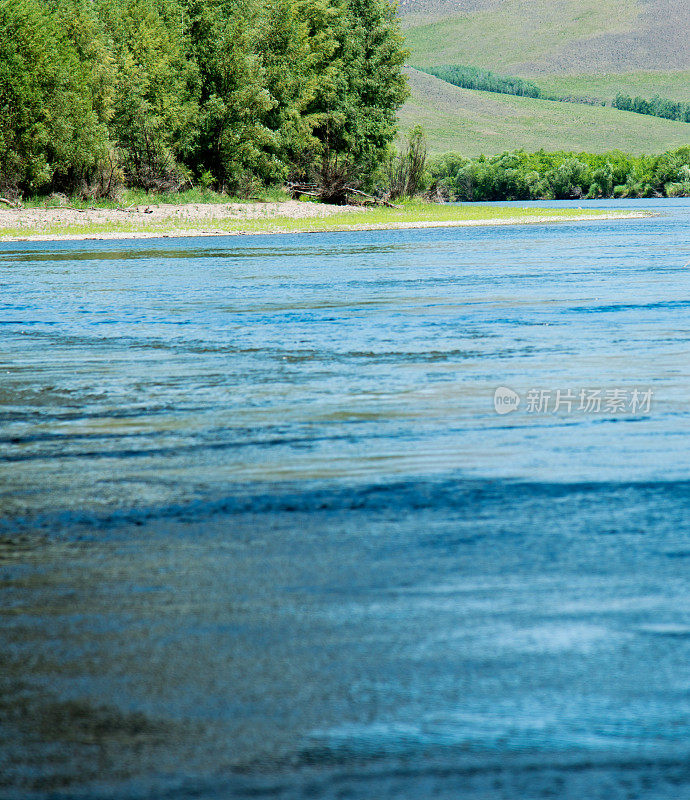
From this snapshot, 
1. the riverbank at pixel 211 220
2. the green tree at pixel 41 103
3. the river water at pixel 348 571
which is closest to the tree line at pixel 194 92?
the green tree at pixel 41 103

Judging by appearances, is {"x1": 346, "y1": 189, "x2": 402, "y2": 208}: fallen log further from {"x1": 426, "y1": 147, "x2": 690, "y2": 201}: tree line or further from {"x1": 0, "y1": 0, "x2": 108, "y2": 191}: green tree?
{"x1": 426, "y1": 147, "x2": 690, "y2": 201}: tree line

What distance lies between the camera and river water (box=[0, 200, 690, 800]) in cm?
337

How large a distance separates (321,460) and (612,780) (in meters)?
4.18

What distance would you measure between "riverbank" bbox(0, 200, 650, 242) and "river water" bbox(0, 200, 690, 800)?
33186 millimetres

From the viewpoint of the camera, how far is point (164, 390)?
10.1m

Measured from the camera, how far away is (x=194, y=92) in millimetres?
67062

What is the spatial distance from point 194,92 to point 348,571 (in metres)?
65.5

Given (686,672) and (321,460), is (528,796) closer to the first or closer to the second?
(686,672)

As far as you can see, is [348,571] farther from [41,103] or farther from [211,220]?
[41,103]

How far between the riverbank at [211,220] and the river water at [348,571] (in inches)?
1307

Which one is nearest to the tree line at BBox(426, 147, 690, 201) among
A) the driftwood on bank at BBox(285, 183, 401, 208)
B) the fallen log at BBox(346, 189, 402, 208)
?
the fallen log at BBox(346, 189, 402, 208)

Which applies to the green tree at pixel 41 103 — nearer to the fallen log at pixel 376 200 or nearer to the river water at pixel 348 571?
the fallen log at pixel 376 200

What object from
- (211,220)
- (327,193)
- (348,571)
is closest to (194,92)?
(327,193)

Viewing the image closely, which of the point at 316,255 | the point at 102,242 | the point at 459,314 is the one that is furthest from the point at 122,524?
the point at 102,242
